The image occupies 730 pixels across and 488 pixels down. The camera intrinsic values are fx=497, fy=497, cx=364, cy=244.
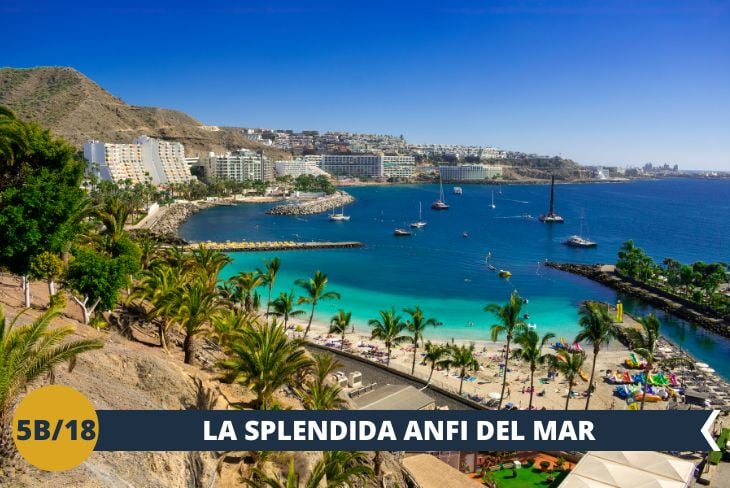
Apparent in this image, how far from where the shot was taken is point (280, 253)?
7444 cm

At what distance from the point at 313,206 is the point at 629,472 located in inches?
4416

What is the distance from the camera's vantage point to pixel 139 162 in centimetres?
14125

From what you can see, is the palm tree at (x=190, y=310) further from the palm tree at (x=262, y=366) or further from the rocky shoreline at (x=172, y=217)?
the rocky shoreline at (x=172, y=217)

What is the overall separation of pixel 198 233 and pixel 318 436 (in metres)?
86.1

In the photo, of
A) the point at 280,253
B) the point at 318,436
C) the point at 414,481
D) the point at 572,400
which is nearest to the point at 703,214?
the point at 280,253

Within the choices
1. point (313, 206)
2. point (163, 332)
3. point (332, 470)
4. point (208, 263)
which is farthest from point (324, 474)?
point (313, 206)

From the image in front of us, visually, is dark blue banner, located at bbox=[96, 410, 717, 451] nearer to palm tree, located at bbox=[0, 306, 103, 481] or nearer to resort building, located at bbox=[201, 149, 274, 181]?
palm tree, located at bbox=[0, 306, 103, 481]

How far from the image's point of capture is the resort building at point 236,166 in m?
172

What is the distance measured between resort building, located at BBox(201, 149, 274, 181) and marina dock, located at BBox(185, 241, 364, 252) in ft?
330

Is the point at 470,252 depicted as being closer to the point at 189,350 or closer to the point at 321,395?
the point at 189,350

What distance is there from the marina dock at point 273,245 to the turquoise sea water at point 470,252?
252 centimetres

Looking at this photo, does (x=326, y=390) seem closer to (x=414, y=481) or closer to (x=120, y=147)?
(x=414, y=481)

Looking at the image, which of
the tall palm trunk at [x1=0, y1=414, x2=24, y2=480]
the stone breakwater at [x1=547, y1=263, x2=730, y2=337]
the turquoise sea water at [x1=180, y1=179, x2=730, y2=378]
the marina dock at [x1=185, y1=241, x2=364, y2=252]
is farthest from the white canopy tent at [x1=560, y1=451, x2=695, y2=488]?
the marina dock at [x1=185, y1=241, x2=364, y2=252]

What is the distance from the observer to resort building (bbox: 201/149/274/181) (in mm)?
172250
